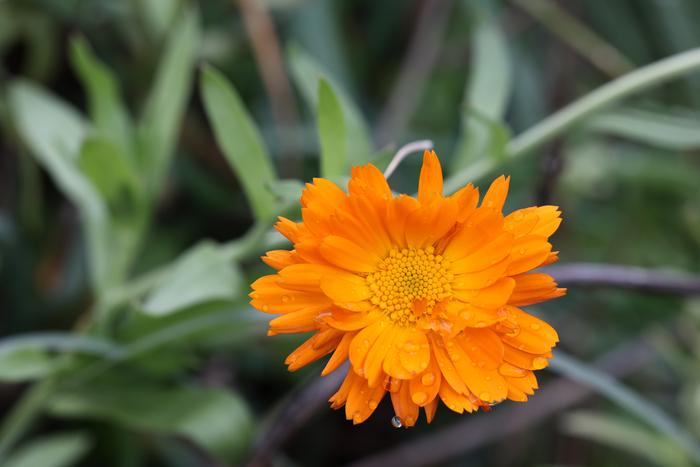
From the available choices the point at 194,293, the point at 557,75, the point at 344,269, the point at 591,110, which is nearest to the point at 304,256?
the point at 344,269

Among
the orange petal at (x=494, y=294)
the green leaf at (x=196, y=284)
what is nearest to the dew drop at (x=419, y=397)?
the orange petal at (x=494, y=294)

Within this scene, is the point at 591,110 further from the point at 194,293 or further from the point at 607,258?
the point at 607,258

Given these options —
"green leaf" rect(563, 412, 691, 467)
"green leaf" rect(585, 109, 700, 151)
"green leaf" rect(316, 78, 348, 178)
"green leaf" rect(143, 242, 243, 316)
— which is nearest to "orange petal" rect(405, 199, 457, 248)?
"green leaf" rect(316, 78, 348, 178)

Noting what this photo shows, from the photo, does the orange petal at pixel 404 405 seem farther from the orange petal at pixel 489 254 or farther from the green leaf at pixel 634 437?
the green leaf at pixel 634 437

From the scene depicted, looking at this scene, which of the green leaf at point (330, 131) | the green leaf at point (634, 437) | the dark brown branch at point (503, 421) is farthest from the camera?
the dark brown branch at point (503, 421)

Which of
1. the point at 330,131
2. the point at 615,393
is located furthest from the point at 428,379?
the point at 615,393

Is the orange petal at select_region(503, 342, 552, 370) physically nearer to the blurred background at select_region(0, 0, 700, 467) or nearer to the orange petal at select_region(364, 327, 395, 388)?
the orange petal at select_region(364, 327, 395, 388)

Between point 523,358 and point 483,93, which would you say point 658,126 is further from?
point 523,358
